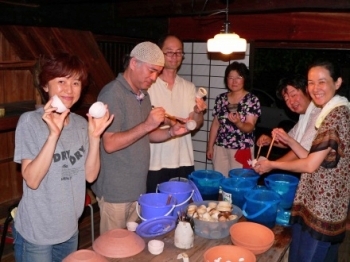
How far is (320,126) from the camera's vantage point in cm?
250

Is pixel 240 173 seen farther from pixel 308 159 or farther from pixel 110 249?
pixel 110 249

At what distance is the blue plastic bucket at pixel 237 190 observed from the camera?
264 centimetres

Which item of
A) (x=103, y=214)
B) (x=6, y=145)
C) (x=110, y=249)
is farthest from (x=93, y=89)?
(x=110, y=249)

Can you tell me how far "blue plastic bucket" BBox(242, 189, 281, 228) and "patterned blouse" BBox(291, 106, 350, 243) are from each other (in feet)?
0.73

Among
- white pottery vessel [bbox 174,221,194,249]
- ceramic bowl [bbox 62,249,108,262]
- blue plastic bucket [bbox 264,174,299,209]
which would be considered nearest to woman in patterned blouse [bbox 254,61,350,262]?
blue plastic bucket [bbox 264,174,299,209]

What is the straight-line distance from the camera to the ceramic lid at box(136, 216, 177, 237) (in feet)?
7.35

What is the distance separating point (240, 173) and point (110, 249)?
4.29 ft

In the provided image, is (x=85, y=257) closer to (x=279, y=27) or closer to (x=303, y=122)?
(x=303, y=122)

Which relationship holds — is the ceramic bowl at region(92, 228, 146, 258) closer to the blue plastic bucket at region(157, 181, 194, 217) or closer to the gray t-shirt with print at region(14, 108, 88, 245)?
the gray t-shirt with print at region(14, 108, 88, 245)

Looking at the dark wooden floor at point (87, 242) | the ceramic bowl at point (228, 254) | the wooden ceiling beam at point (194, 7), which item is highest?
the wooden ceiling beam at point (194, 7)

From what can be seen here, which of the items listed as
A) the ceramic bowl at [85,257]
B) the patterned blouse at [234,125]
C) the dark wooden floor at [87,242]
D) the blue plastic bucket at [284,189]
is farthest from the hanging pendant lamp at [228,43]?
the dark wooden floor at [87,242]

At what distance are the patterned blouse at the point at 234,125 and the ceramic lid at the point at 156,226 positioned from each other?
87.5 inches

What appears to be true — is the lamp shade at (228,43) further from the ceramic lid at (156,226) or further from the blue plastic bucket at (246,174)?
the ceramic lid at (156,226)

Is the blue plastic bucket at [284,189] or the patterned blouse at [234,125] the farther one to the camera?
the patterned blouse at [234,125]
